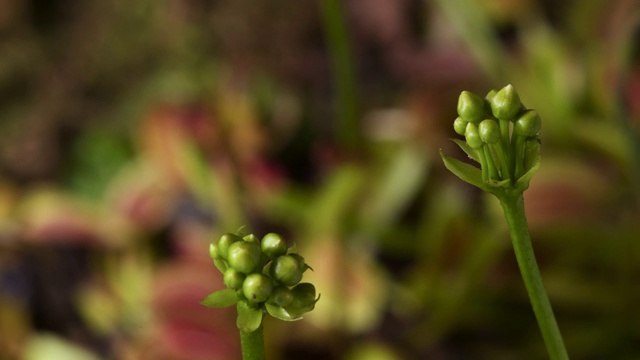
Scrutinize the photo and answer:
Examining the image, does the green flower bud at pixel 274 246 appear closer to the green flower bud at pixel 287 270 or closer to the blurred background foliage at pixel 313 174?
the green flower bud at pixel 287 270

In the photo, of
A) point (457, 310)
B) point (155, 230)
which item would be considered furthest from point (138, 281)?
point (457, 310)

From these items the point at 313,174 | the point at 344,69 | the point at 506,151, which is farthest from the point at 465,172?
the point at 313,174

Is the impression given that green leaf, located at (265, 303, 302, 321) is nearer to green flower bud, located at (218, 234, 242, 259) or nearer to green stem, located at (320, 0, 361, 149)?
green flower bud, located at (218, 234, 242, 259)

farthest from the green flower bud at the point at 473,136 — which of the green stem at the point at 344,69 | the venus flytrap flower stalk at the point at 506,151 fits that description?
the green stem at the point at 344,69

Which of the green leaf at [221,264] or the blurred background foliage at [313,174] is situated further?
the blurred background foliage at [313,174]

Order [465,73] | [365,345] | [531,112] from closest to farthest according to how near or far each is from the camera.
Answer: [531,112]
[365,345]
[465,73]

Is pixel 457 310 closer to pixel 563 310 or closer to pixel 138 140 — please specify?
pixel 563 310

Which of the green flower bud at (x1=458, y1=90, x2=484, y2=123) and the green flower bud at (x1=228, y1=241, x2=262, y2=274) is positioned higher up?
the green flower bud at (x1=458, y1=90, x2=484, y2=123)

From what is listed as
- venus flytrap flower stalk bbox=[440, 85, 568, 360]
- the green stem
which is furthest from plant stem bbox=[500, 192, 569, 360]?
the green stem
